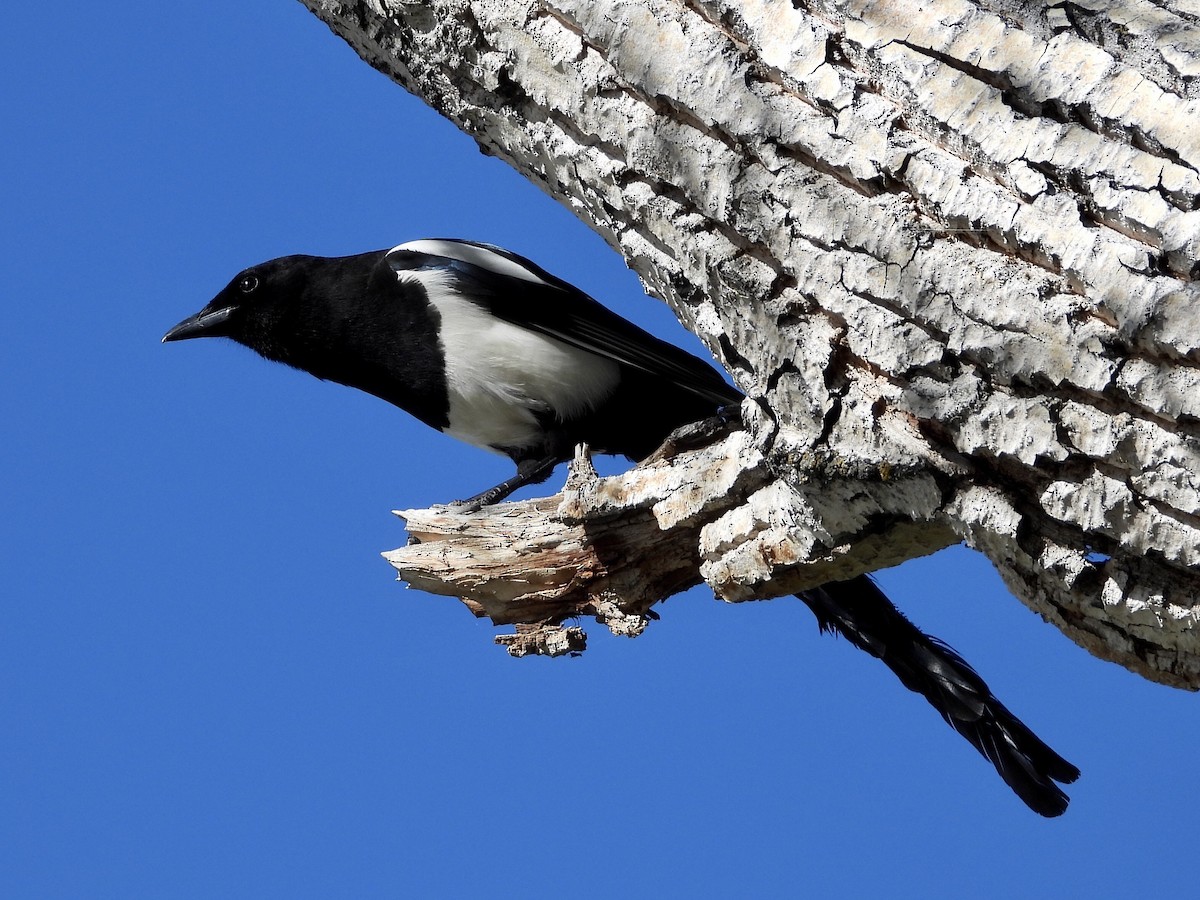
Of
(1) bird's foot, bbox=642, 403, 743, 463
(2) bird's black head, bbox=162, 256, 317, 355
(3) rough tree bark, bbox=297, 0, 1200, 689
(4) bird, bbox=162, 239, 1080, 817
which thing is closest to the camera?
(3) rough tree bark, bbox=297, 0, 1200, 689

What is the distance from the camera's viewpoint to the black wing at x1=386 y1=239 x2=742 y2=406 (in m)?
3.00

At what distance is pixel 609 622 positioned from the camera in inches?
98.1

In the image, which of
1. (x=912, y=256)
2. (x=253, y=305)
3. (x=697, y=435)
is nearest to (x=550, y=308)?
(x=697, y=435)

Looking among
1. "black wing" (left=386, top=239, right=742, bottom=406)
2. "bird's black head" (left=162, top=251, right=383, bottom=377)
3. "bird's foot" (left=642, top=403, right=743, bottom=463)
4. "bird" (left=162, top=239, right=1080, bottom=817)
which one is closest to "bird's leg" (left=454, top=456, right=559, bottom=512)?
"bird" (left=162, top=239, right=1080, bottom=817)

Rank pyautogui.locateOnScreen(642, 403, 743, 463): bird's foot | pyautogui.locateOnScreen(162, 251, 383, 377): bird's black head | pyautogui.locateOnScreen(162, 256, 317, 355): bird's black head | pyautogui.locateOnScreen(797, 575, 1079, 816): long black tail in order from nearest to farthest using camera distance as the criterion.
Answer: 1. pyautogui.locateOnScreen(642, 403, 743, 463): bird's foot
2. pyautogui.locateOnScreen(797, 575, 1079, 816): long black tail
3. pyautogui.locateOnScreen(162, 251, 383, 377): bird's black head
4. pyautogui.locateOnScreen(162, 256, 317, 355): bird's black head

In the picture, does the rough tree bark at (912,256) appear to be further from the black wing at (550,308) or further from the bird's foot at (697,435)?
the black wing at (550,308)

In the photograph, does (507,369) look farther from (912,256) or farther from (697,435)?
(912,256)

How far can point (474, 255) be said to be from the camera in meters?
3.30

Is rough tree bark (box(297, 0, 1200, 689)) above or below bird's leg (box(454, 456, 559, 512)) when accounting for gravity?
below

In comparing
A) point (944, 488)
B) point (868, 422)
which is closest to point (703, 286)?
point (868, 422)

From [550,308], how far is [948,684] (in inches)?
55.1

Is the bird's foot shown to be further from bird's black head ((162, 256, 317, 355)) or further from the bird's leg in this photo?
bird's black head ((162, 256, 317, 355))

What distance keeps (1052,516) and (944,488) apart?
0.57 ft

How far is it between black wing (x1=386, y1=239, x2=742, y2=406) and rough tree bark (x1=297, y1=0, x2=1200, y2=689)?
747 mm
